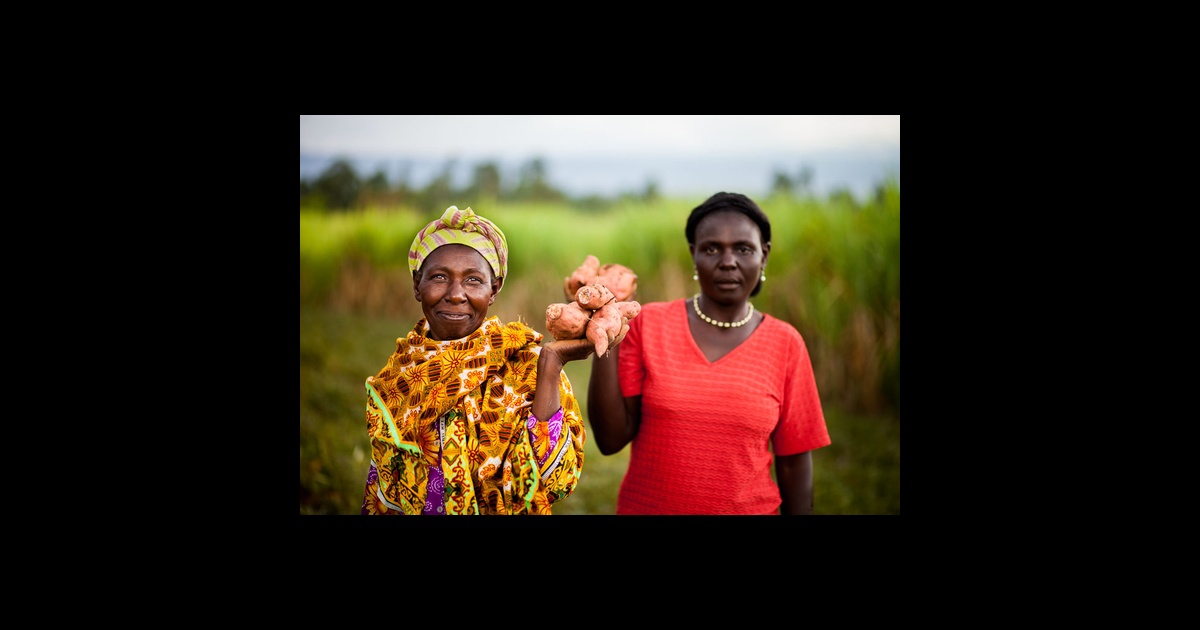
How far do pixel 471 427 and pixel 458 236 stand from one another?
62 centimetres

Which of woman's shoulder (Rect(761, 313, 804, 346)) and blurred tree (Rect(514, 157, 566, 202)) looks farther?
blurred tree (Rect(514, 157, 566, 202))

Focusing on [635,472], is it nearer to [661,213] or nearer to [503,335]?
[503,335]

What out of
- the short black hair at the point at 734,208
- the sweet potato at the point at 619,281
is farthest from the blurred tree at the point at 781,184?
the sweet potato at the point at 619,281

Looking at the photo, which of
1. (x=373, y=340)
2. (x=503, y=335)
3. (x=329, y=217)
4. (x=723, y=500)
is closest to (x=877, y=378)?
(x=723, y=500)

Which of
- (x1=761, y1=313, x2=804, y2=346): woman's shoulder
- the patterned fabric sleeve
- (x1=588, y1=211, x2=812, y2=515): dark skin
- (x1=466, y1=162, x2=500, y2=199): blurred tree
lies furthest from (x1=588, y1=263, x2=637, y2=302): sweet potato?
(x1=466, y1=162, x2=500, y2=199): blurred tree

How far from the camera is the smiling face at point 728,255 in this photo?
2.63 metres

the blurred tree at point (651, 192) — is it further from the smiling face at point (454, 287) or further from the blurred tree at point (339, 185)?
the smiling face at point (454, 287)

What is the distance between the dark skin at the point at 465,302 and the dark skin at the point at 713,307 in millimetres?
260

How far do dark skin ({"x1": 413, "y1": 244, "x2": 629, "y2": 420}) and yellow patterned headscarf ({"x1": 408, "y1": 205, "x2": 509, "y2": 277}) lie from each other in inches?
0.7

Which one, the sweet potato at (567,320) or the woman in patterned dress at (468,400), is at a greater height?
the sweet potato at (567,320)

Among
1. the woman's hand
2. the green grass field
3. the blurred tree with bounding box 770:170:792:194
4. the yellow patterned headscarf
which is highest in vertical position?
the blurred tree with bounding box 770:170:792:194

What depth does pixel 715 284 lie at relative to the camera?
2.66 m

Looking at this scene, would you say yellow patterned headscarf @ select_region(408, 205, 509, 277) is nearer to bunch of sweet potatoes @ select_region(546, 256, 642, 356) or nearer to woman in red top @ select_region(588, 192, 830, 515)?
bunch of sweet potatoes @ select_region(546, 256, 642, 356)

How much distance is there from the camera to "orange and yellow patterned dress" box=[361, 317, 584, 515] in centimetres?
239
